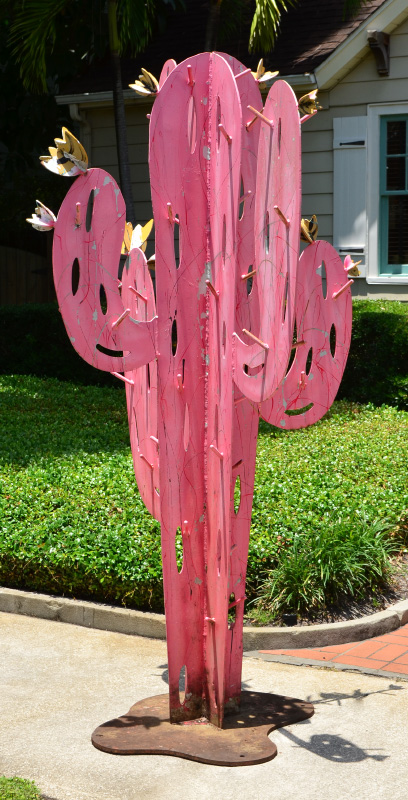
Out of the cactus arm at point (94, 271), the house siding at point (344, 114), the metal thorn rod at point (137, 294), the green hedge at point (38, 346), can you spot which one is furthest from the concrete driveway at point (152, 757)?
the house siding at point (344, 114)

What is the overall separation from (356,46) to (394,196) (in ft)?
6.32

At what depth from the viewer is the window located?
1255 centimetres

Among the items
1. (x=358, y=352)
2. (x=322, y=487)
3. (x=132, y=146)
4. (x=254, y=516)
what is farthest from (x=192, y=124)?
(x=132, y=146)

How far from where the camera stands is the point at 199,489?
14.8 feet

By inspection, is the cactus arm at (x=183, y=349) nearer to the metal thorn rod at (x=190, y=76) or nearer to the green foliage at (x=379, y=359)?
the metal thorn rod at (x=190, y=76)

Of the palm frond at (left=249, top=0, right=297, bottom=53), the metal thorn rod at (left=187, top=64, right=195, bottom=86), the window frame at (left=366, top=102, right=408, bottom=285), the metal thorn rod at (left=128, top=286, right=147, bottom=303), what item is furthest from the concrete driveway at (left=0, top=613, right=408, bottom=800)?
the palm frond at (left=249, top=0, right=297, bottom=53)

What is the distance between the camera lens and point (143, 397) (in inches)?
191

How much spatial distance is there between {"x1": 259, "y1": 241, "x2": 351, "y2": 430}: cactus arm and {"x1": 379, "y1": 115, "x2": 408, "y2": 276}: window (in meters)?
8.45

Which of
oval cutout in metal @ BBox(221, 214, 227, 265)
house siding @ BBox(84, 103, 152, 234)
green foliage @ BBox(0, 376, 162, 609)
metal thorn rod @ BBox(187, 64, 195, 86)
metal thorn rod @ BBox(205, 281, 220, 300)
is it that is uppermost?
house siding @ BBox(84, 103, 152, 234)

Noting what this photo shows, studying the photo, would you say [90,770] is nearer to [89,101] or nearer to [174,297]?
[174,297]

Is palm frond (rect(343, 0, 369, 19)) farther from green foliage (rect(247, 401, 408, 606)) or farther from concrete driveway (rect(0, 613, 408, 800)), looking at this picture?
concrete driveway (rect(0, 613, 408, 800))

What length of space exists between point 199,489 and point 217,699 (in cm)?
96

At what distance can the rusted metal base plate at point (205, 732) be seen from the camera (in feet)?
13.8

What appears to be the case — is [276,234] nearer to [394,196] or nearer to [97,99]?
[394,196]
